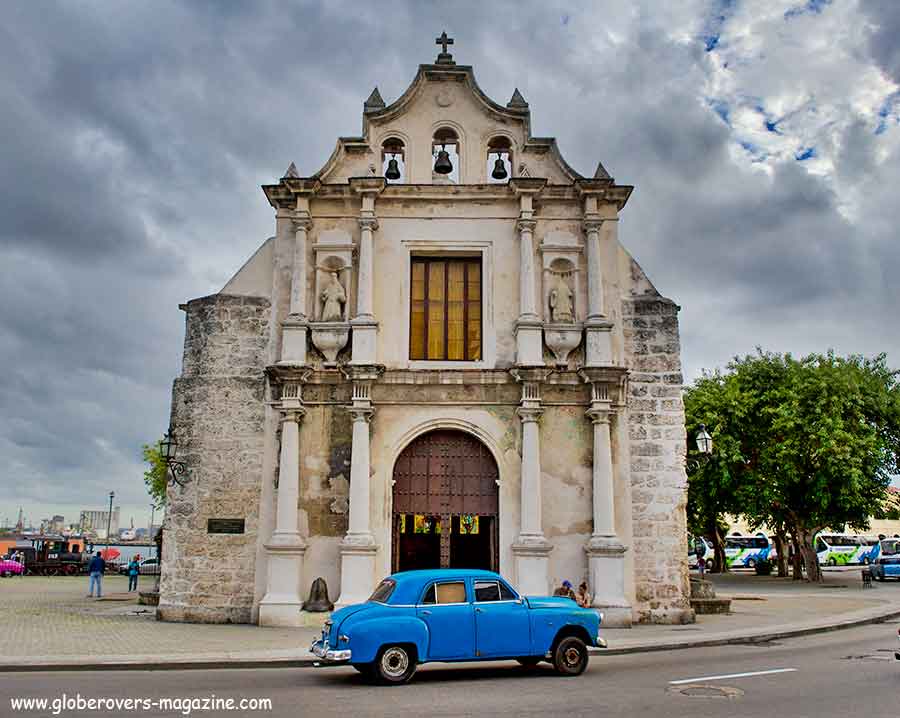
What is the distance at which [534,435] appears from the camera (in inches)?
708

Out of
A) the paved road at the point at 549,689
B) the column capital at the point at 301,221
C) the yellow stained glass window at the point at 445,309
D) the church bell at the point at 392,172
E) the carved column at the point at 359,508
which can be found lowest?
the paved road at the point at 549,689

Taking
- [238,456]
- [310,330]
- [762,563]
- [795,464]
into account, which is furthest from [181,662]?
[762,563]

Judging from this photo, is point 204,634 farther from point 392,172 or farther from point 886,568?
point 886,568

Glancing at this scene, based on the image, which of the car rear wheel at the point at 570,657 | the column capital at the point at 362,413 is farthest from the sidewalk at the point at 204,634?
the column capital at the point at 362,413

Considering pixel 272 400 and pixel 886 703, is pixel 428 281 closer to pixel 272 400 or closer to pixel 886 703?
pixel 272 400

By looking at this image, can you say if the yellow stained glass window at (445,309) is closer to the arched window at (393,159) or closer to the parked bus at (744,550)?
the arched window at (393,159)

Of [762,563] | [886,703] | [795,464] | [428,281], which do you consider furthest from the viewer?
[762,563]

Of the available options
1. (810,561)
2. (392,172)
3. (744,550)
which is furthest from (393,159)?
(744,550)

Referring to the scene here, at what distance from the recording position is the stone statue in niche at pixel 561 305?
18953mm

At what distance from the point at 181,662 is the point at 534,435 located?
347 inches

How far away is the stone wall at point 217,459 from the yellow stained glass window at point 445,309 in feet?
11.8

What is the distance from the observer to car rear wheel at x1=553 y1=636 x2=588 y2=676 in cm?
1091

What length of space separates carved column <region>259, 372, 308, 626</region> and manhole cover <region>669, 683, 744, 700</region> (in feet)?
30.7

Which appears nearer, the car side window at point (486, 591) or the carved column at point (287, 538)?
the car side window at point (486, 591)
